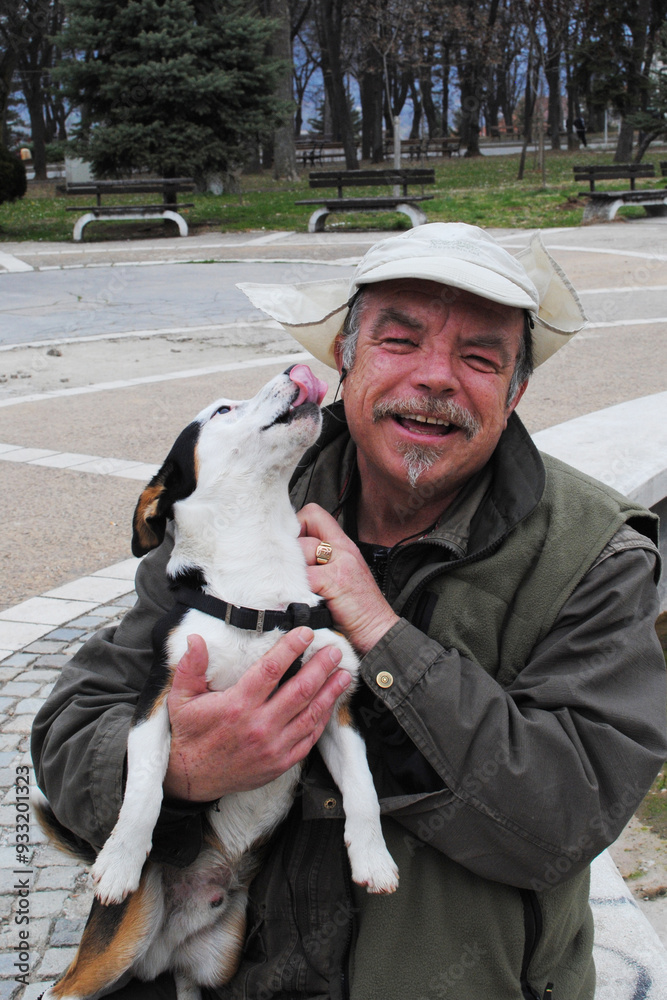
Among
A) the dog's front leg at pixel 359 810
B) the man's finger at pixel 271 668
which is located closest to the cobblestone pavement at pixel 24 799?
the dog's front leg at pixel 359 810

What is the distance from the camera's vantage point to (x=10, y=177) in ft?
70.9

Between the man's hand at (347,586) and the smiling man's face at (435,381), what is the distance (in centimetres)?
22

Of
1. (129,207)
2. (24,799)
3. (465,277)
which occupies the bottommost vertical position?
(24,799)

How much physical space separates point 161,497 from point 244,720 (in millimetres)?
693

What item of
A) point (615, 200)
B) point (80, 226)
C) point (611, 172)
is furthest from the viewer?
point (611, 172)

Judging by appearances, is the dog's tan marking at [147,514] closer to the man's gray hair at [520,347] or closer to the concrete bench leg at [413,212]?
the man's gray hair at [520,347]

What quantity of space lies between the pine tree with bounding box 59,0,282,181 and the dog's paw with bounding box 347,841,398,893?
23.2 metres

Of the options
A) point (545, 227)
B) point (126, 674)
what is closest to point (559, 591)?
point (126, 674)

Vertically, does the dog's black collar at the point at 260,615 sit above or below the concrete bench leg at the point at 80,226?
below

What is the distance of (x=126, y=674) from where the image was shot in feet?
7.88

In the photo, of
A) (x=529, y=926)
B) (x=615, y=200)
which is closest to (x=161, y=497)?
(x=529, y=926)

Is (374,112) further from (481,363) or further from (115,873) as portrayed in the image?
(115,873)

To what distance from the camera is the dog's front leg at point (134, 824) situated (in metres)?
2.07

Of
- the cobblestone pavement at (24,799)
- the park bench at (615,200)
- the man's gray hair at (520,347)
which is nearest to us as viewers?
the man's gray hair at (520,347)
